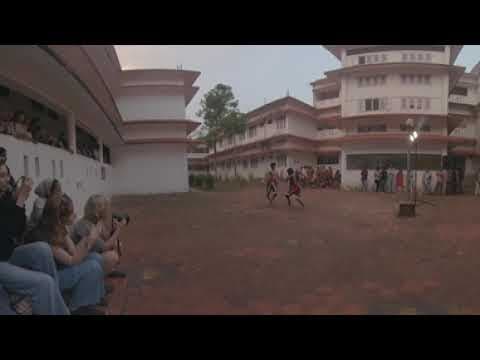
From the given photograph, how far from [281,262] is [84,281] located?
1997 mm

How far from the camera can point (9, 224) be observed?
62.6 inches

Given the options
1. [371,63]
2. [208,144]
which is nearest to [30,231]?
[208,144]

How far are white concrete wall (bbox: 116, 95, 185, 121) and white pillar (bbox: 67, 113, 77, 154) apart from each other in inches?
33.9

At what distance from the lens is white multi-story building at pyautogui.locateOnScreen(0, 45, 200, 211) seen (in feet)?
8.04

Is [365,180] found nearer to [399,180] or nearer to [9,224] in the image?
[399,180]

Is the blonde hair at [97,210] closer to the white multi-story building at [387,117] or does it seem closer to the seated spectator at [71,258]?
the seated spectator at [71,258]

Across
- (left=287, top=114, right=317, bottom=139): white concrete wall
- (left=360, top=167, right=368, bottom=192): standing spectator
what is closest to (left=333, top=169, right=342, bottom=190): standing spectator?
(left=360, top=167, right=368, bottom=192): standing spectator

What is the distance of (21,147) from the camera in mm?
2023

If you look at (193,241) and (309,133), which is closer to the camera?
Answer: (193,241)

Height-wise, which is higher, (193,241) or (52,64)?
(52,64)

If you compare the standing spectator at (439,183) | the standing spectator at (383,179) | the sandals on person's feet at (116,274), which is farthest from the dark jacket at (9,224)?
the standing spectator at (439,183)

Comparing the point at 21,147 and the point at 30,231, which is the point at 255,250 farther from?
the point at 21,147
